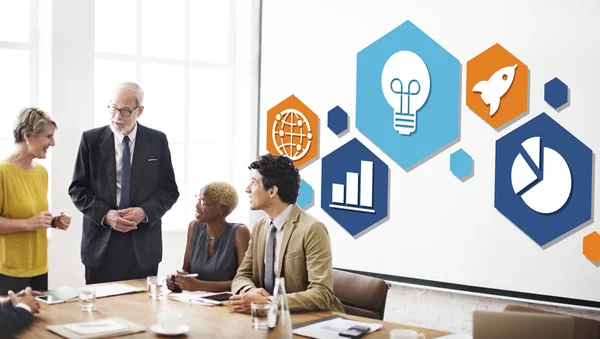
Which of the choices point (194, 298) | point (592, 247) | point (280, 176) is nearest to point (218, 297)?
point (194, 298)

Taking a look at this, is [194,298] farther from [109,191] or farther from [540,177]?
[540,177]

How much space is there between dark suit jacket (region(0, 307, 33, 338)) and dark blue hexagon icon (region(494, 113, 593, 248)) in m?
2.91

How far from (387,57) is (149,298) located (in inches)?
101

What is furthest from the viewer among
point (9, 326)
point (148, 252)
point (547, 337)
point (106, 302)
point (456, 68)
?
point (456, 68)

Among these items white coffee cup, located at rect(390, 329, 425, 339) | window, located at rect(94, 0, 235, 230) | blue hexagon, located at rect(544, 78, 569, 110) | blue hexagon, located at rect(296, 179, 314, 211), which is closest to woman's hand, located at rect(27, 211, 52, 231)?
window, located at rect(94, 0, 235, 230)

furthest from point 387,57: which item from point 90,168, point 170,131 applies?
point 90,168

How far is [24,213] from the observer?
389 cm

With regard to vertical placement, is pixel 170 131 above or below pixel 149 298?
above

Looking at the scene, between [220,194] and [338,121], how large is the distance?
6.17ft

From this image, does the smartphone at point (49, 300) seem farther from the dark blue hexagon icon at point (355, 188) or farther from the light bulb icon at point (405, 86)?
the light bulb icon at point (405, 86)

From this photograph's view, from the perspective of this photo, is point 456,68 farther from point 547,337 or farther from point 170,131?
point 547,337

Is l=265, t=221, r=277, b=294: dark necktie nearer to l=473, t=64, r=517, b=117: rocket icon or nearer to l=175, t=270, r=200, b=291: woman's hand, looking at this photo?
l=175, t=270, r=200, b=291: woman's hand

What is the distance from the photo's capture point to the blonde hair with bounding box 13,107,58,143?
388 centimetres

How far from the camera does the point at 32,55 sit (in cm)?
497
